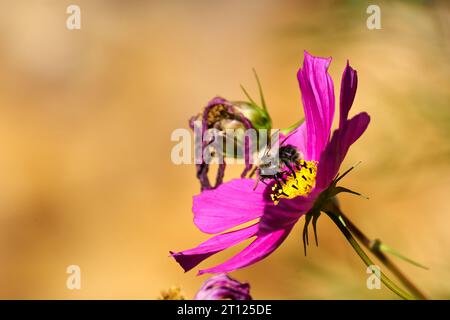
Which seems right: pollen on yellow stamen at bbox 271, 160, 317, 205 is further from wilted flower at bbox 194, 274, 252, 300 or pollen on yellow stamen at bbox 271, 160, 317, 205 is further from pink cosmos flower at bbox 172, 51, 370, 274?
wilted flower at bbox 194, 274, 252, 300

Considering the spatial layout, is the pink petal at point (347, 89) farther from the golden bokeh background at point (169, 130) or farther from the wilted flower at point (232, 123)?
the golden bokeh background at point (169, 130)

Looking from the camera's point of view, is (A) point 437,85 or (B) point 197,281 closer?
(A) point 437,85

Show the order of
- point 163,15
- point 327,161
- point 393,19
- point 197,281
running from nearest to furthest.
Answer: point 327,161, point 393,19, point 197,281, point 163,15

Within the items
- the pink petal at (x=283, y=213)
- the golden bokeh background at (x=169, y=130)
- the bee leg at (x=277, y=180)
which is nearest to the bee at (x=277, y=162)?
the bee leg at (x=277, y=180)

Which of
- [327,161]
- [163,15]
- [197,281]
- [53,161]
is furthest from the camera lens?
[163,15]

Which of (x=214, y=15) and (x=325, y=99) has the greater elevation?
(x=214, y=15)
